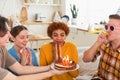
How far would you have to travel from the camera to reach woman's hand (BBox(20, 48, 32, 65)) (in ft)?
7.49

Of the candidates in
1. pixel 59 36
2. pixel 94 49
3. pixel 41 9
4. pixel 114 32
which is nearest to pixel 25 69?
pixel 59 36

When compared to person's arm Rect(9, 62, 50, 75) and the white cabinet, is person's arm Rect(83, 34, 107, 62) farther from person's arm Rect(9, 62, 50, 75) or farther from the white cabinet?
the white cabinet

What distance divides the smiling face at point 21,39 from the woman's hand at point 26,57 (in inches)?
2.2

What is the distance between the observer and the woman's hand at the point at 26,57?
2.28m

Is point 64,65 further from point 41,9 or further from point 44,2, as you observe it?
point 41,9

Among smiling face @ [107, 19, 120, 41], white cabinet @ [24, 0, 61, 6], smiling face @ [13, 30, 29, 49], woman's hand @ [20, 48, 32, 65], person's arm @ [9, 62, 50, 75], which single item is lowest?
person's arm @ [9, 62, 50, 75]

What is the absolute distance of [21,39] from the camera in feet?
7.80

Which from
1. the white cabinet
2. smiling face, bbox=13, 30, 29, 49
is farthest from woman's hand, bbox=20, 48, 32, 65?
the white cabinet

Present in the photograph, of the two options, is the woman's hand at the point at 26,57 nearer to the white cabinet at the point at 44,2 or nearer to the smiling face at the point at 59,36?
the smiling face at the point at 59,36

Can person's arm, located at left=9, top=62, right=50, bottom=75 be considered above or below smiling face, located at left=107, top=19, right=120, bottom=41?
below

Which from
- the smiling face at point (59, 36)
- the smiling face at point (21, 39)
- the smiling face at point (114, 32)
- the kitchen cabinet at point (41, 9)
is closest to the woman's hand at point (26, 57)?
the smiling face at point (21, 39)

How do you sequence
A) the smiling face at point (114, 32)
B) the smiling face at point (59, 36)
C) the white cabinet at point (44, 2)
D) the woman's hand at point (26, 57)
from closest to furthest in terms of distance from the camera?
the smiling face at point (114, 32)
the woman's hand at point (26, 57)
the smiling face at point (59, 36)
the white cabinet at point (44, 2)

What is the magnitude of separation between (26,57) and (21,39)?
0.66 feet

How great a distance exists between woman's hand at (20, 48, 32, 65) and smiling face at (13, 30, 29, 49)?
6 cm
